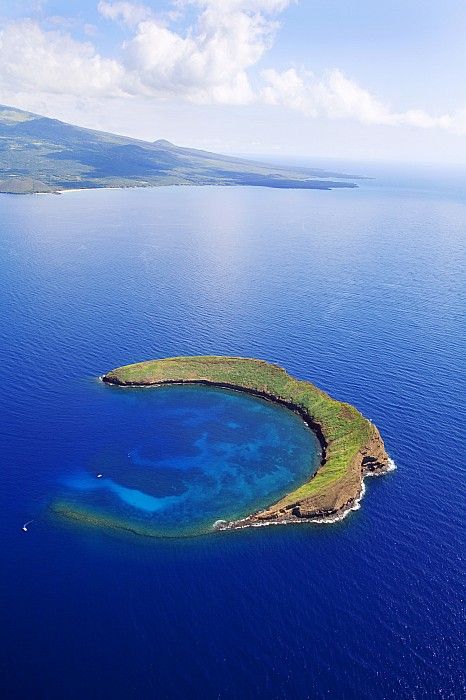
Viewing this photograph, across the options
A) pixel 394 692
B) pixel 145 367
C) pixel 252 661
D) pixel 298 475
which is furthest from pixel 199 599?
pixel 145 367

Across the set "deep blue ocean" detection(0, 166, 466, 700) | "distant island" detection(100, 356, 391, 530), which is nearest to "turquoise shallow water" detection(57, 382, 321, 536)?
"deep blue ocean" detection(0, 166, 466, 700)

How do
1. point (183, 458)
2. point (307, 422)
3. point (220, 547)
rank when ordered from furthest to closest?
point (307, 422) → point (183, 458) → point (220, 547)

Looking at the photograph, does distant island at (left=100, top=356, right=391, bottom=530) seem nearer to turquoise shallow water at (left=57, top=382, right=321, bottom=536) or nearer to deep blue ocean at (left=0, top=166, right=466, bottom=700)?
turquoise shallow water at (left=57, top=382, right=321, bottom=536)

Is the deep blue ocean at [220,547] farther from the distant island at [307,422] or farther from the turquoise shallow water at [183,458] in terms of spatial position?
the distant island at [307,422]

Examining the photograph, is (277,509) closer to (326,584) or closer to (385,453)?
(326,584)

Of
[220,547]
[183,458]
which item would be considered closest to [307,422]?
[183,458]

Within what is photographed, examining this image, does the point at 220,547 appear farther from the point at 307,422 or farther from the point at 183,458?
the point at 307,422
